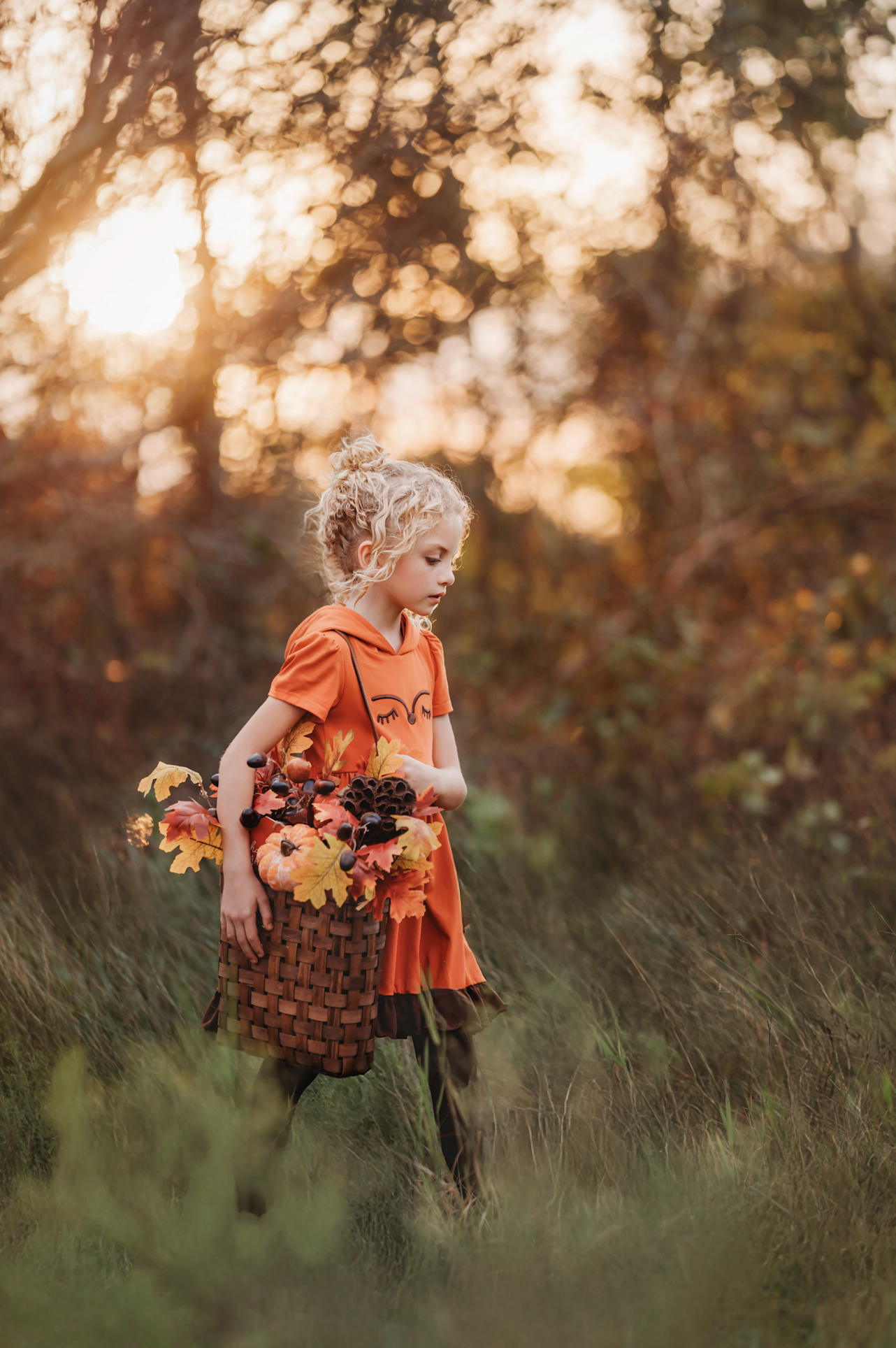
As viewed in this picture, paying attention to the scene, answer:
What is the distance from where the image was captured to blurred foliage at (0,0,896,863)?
369 cm

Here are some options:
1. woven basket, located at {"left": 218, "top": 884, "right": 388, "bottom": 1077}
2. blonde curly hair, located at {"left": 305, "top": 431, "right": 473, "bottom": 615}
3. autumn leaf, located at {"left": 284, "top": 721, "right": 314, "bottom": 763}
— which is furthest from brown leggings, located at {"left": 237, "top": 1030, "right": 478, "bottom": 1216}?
blonde curly hair, located at {"left": 305, "top": 431, "right": 473, "bottom": 615}

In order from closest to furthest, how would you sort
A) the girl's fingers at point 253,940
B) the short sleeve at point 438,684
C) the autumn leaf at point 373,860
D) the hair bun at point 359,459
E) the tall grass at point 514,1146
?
the tall grass at point 514,1146 → the autumn leaf at point 373,860 → the girl's fingers at point 253,940 → the hair bun at point 359,459 → the short sleeve at point 438,684

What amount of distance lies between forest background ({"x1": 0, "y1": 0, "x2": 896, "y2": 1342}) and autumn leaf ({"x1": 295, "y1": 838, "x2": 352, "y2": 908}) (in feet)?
2.45

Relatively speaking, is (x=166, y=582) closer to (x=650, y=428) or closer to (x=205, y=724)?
(x=205, y=724)

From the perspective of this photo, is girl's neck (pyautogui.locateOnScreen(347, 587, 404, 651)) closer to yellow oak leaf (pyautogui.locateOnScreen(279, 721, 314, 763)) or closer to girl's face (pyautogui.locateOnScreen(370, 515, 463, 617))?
girl's face (pyautogui.locateOnScreen(370, 515, 463, 617))

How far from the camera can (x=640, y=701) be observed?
5781 millimetres

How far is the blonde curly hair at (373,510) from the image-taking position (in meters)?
2.17

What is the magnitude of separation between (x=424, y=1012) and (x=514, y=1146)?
0.39 meters

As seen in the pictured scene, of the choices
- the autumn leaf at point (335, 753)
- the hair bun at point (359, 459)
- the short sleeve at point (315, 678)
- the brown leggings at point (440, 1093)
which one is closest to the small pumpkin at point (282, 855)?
the autumn leaf at point (335, 753)

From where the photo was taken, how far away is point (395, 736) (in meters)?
2.17

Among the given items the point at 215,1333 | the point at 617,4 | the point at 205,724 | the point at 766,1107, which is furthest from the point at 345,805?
the point at 617,4

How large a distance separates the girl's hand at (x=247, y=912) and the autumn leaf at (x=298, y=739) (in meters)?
0.25

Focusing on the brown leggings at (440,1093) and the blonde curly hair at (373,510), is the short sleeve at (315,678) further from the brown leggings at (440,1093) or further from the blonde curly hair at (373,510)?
the brown leggings at (440,1093)

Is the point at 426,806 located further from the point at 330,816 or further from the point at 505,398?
the point at 505,398
